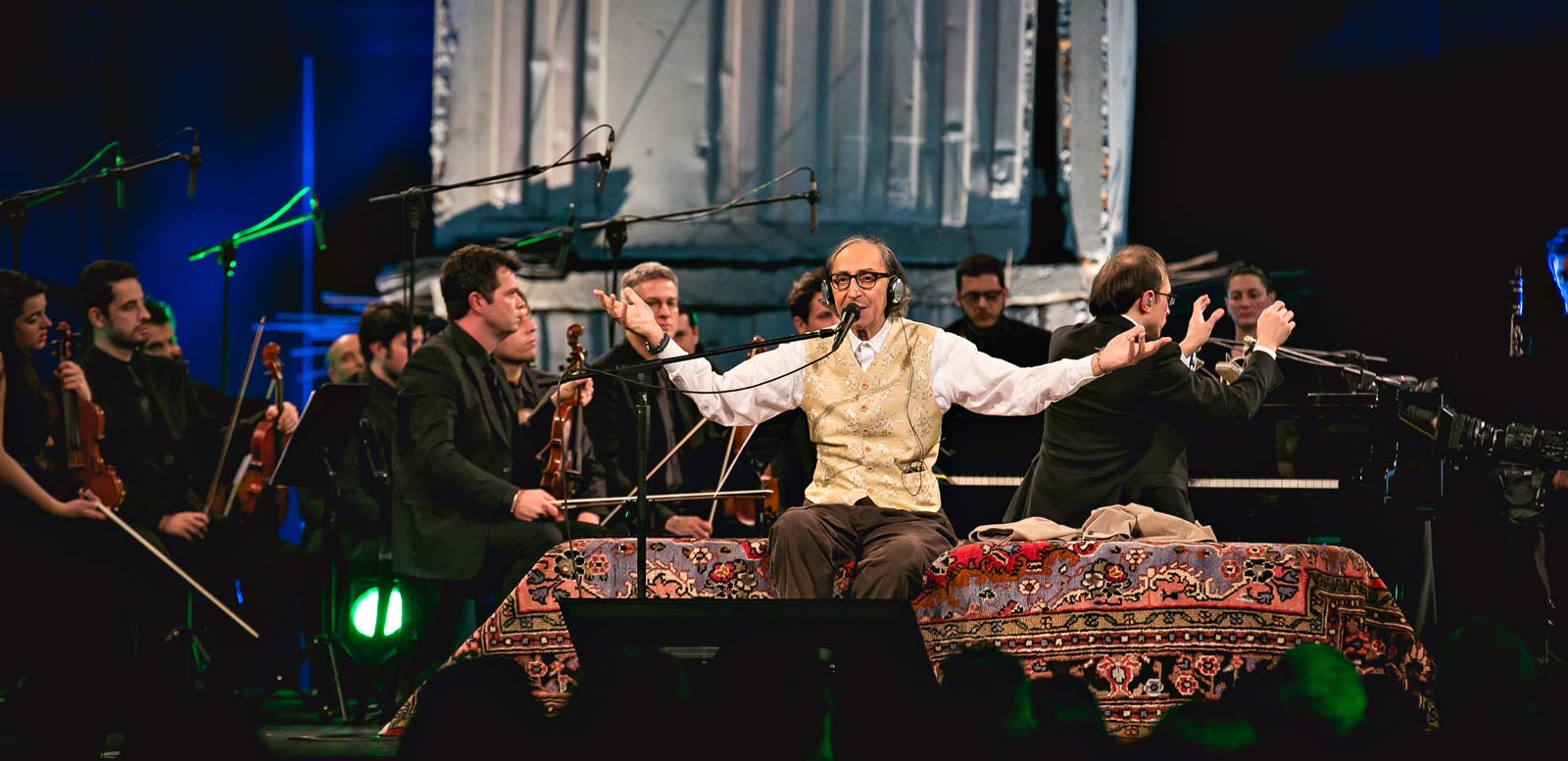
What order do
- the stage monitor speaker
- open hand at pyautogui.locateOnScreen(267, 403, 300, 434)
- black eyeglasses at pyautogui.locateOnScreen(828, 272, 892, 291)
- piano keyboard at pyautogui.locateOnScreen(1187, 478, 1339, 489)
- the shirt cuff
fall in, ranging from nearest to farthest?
1. the stage monitor speaker
2. the shirt cuff
3. black eyeglasses at pyautogui.locateOnScreen(828, 272, 892, 291)
4. piano keyboard at pyautogui.locateOnScreen(1187, 478, 1339, 489)
5. open hand at pyautogui.locateOnScreen(267, 403, 300, 434)

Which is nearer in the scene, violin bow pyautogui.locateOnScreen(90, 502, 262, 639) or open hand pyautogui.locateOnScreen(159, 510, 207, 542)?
violin bow pyautogui.locateOnScreen(90, 502, 262, 639)

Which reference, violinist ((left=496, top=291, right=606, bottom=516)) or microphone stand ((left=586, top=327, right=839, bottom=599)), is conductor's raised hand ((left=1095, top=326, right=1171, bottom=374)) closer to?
microphone stand ((left=586, top=327, right=839, bottom=599))

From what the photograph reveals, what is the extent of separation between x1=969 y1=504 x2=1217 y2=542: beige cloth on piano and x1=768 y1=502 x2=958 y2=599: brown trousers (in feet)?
0.54

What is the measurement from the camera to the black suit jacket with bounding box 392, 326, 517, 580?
18.0 feet

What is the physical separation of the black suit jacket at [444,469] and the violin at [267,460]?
3.98 feet

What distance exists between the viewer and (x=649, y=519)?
623cm

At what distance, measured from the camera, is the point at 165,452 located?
21.4ft

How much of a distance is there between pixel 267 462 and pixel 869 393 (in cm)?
304

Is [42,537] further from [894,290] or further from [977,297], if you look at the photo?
[977,297]

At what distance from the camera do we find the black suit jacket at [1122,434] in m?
5.00

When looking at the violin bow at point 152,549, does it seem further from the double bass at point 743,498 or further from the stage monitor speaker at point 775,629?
the stage monitor speaker at point 775,629

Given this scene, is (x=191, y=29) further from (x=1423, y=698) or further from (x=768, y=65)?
(x=1423, y=698)

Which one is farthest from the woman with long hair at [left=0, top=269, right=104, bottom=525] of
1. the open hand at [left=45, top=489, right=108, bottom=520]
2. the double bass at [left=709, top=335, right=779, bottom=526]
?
the double bass at [left=709, top=335, right=779, bottom=526]

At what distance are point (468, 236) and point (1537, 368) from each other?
177 inches
